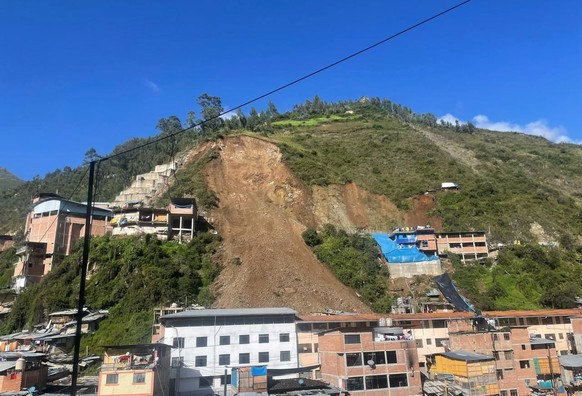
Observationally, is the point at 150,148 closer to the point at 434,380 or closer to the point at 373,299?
the point at 373,299

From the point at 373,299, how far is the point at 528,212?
3063 cm

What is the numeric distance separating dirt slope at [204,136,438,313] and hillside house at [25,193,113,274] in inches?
594

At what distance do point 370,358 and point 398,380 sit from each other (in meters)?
2.20

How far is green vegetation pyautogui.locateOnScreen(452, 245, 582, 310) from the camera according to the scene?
1689 inches

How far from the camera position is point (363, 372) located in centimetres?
2583

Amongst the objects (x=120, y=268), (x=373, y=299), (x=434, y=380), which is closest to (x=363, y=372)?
(x=434, y=380)

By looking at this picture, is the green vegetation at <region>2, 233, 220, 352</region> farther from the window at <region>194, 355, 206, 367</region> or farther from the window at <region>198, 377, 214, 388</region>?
the window at <region>198, 377, 214, 388</region>

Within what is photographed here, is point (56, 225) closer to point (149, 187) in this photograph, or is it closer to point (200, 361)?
Result: point (149, 187)

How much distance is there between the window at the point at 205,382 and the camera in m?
28.5

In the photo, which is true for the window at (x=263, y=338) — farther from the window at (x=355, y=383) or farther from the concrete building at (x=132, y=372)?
the concrete building at (x=132, y=372)

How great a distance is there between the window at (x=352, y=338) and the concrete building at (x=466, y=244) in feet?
95.9

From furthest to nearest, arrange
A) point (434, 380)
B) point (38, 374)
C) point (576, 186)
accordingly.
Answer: point (576, 186)
point (434, 380)
point (38, 374)

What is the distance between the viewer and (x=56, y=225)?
46.9 m

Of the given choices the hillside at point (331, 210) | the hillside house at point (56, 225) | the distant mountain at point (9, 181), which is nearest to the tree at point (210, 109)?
the hillside at point (331, 210)
